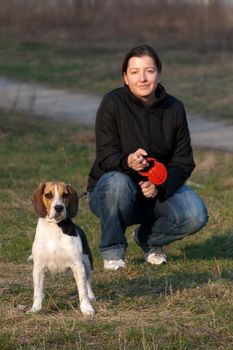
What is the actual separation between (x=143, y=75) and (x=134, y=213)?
1003mm

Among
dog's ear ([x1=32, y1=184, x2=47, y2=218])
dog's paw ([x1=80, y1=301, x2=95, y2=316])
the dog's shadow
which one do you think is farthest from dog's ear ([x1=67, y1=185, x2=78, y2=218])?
the dog's shadow

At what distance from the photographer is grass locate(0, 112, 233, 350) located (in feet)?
17.9

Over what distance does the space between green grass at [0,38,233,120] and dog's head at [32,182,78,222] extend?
34.3 feet

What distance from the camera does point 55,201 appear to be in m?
5.91

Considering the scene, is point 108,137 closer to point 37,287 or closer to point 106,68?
point 37,287

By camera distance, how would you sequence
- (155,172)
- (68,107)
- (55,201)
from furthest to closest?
(68,107), (155,172), (55,201)

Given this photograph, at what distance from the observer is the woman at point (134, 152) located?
7121 mm

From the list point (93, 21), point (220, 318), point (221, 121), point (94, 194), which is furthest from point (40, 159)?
point (93, 21)

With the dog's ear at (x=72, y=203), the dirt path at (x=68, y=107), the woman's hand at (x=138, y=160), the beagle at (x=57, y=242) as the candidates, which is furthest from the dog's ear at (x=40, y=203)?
the dirt path at (x=68, y=107)

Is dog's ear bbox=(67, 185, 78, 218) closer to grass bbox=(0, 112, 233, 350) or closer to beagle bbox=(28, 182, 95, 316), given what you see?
beagle bbox=(28, 182, 95, 316)

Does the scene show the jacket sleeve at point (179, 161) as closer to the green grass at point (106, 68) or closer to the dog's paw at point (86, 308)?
the dog's paw at point (86, 308)

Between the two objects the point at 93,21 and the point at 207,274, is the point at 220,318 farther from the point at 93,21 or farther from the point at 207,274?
the point at 93,21

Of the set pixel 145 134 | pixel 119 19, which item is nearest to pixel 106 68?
pixel 119 19

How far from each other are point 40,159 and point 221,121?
13.9ft
